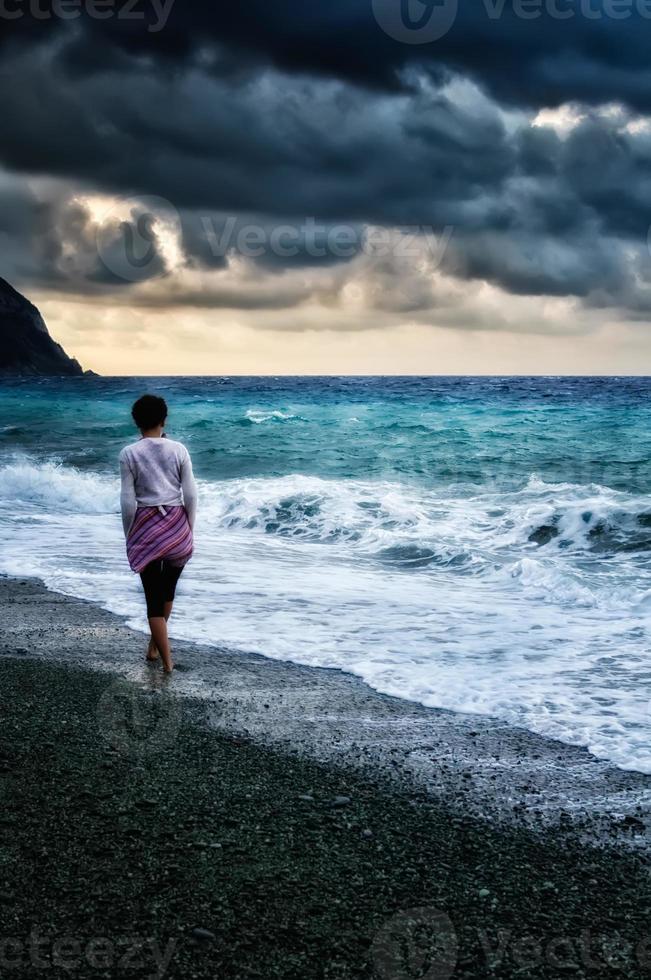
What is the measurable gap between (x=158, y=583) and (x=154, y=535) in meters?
0.36

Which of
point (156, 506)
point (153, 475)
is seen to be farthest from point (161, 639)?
point (153, 475)

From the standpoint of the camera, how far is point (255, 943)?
2518mm

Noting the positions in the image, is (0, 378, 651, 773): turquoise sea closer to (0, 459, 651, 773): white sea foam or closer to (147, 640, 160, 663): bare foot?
(0, 459, 651, 773): white sea foam

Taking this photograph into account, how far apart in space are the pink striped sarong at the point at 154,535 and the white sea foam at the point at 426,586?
120 centimetres

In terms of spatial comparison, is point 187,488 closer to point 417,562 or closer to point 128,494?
point 128,494

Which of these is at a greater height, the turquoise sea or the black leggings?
the black leggings

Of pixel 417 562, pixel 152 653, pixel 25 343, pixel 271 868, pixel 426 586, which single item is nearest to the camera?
pixel 271 868

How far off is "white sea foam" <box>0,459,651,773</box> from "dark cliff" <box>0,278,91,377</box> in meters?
117

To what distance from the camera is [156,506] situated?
5.40 m

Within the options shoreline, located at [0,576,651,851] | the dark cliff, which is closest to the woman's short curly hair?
shoreline, located at [0,576,651,851]

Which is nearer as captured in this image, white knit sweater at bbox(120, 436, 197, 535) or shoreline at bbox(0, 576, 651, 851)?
shoreline at bbox(0, 576, 651, 851)

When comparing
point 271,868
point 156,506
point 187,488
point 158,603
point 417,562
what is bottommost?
point 417,562

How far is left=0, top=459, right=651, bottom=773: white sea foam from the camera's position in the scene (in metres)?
5.30

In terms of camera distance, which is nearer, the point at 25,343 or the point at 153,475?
the point at 153,475
